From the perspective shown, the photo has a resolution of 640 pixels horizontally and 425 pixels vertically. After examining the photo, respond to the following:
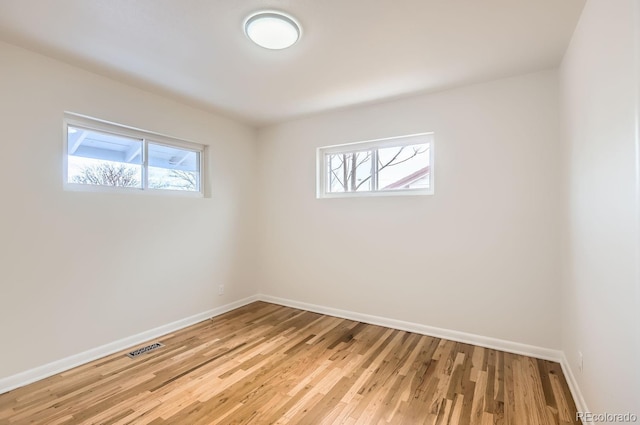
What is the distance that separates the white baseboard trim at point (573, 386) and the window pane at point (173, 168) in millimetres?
3977

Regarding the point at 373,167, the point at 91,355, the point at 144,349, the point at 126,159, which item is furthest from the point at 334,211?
the point at 91,355

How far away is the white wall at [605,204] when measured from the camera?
1148mm

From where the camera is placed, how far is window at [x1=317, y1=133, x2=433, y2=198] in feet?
10.7

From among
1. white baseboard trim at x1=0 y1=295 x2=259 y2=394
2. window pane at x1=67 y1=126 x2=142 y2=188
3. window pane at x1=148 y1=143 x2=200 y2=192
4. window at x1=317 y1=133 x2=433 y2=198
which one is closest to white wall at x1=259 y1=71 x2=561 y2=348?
window at x1=317 y1=133 x2=433 y2=198

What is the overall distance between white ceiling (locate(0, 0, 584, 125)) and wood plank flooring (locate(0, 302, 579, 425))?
253cm

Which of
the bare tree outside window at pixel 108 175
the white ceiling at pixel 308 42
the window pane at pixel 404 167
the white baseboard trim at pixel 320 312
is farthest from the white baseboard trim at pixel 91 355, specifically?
the window pane at pixel 404 167

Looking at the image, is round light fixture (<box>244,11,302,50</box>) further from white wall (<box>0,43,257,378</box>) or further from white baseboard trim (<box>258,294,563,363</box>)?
white baseboard trim (<box>258,294,563,363</box>)

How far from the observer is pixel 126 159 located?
2.99 m

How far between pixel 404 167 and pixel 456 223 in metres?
0.87

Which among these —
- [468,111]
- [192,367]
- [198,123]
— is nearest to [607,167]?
[468,111]

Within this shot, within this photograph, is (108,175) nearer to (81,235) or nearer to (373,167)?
(81,235)

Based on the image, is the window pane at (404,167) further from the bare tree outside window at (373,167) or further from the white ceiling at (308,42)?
the white ceiling at (308,42)

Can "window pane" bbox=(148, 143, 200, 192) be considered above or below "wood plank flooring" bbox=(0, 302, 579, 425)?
above

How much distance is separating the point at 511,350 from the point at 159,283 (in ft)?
11.7
